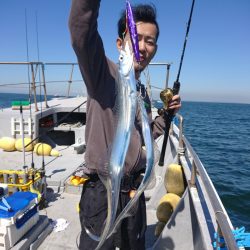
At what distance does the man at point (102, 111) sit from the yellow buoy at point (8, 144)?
6.04 meters

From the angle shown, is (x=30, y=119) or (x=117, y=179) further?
(x=30, y=119)

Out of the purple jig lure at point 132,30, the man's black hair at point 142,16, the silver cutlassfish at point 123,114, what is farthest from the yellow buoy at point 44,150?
the purple jig lure at point 132,30

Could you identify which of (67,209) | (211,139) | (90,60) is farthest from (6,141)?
(211,139)

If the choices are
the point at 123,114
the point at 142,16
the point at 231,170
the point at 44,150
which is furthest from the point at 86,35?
the point at 231,170

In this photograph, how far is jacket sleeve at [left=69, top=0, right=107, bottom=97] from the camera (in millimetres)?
1454

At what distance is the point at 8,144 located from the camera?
24.7 feet

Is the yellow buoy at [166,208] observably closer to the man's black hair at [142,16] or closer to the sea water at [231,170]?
the man's black hair at [142,16]

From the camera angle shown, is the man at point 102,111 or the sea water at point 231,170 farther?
the sea water at point 231,170

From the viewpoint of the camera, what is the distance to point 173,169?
4434mm

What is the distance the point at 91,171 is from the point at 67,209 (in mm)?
3055

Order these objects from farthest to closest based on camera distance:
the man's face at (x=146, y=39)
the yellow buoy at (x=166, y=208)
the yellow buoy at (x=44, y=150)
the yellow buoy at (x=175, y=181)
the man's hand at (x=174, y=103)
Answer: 1. the yellow buoy at (x=44, y=150)
2. the yellow buoy at (x=175, y=181)
3. the yellow buoy at (x=166, y=208)
4. the man's hand at (x=174, y=103)
5. the man's face at (x=146, y=39)

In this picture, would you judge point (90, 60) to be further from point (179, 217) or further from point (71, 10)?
point (179, 217)

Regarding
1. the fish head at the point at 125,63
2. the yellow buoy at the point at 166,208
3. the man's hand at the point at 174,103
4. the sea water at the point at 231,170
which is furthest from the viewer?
the sea water at the point at 231,170

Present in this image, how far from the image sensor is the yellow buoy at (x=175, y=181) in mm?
4324
